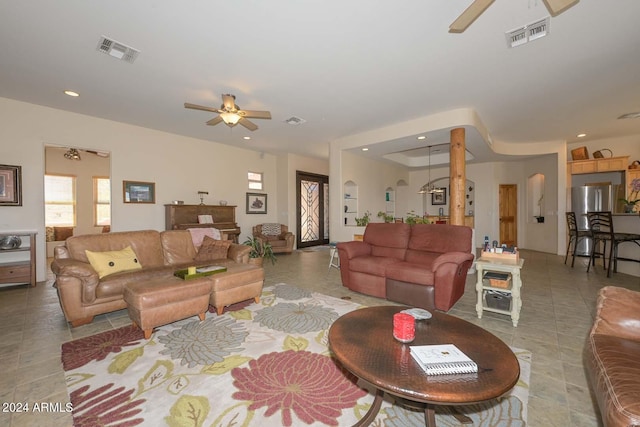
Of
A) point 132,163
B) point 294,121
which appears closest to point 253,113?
point 294,121

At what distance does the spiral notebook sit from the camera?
118cm

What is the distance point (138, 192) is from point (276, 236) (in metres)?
3.33

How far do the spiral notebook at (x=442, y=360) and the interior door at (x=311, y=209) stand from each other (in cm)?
704

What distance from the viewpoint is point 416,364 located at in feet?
4.10

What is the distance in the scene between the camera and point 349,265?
3.79m

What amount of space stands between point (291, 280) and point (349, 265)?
123 centimetres

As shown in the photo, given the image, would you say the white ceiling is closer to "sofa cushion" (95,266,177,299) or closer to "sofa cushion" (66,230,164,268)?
"sofa cushion" (66,230,164,268)

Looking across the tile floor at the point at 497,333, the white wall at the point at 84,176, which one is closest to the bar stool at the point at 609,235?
the tile floor at the point at 497,333

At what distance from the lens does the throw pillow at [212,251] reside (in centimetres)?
406

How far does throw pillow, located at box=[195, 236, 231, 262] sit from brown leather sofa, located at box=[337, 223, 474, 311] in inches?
70.6

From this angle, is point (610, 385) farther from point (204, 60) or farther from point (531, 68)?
point (204, 60)

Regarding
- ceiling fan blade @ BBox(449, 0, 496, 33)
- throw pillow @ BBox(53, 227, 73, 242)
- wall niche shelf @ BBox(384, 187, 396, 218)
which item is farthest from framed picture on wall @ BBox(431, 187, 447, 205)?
throw pillow @ BBox(53, 227, 73, 242)

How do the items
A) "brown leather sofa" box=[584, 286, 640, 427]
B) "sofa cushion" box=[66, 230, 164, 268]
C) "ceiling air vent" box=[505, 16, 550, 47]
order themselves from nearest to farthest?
"brown leather sofa" box=[584, 286, 640, 427] < "ceiling air vent" box=[505, 16, 550, 47] < "sofa cushion" box=[66, 230, 164, 268]

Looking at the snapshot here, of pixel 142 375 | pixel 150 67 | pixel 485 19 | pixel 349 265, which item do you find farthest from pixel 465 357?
pixel 150 67
